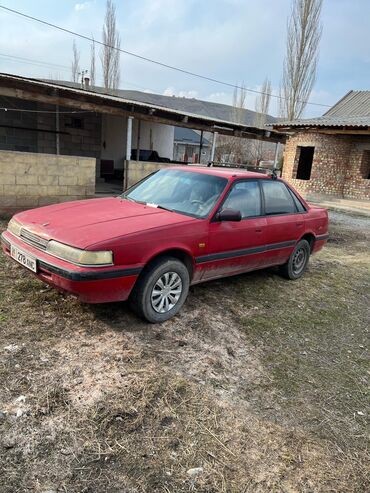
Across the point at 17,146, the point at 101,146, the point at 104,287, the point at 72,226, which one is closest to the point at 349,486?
the point at 104,287

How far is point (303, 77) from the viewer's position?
28547mm

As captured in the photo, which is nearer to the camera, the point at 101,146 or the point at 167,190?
the point at 167,190

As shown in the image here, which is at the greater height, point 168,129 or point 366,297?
point 168,129

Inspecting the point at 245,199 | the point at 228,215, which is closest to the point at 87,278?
the point at 228,215

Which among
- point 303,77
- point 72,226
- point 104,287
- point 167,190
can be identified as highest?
point 303,77

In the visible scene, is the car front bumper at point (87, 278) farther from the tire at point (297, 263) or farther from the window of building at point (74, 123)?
the window of building at point (74, 123)

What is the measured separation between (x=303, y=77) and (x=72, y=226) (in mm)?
29269

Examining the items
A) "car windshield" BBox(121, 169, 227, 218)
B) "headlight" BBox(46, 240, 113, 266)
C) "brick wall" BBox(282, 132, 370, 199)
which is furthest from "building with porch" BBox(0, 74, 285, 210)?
"headlight" BBox(46, 240, 113, 266)

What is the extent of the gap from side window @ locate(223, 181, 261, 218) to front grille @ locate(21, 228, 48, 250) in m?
1.98

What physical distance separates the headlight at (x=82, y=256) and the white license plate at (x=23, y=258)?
0.31 meters

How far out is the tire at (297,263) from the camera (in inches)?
229

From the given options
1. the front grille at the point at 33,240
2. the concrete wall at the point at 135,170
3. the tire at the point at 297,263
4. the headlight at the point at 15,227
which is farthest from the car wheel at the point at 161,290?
the concrete wall at the point at 135,170

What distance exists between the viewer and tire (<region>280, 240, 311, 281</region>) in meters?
5.82

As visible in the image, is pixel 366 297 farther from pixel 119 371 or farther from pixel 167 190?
pixel 119 371
